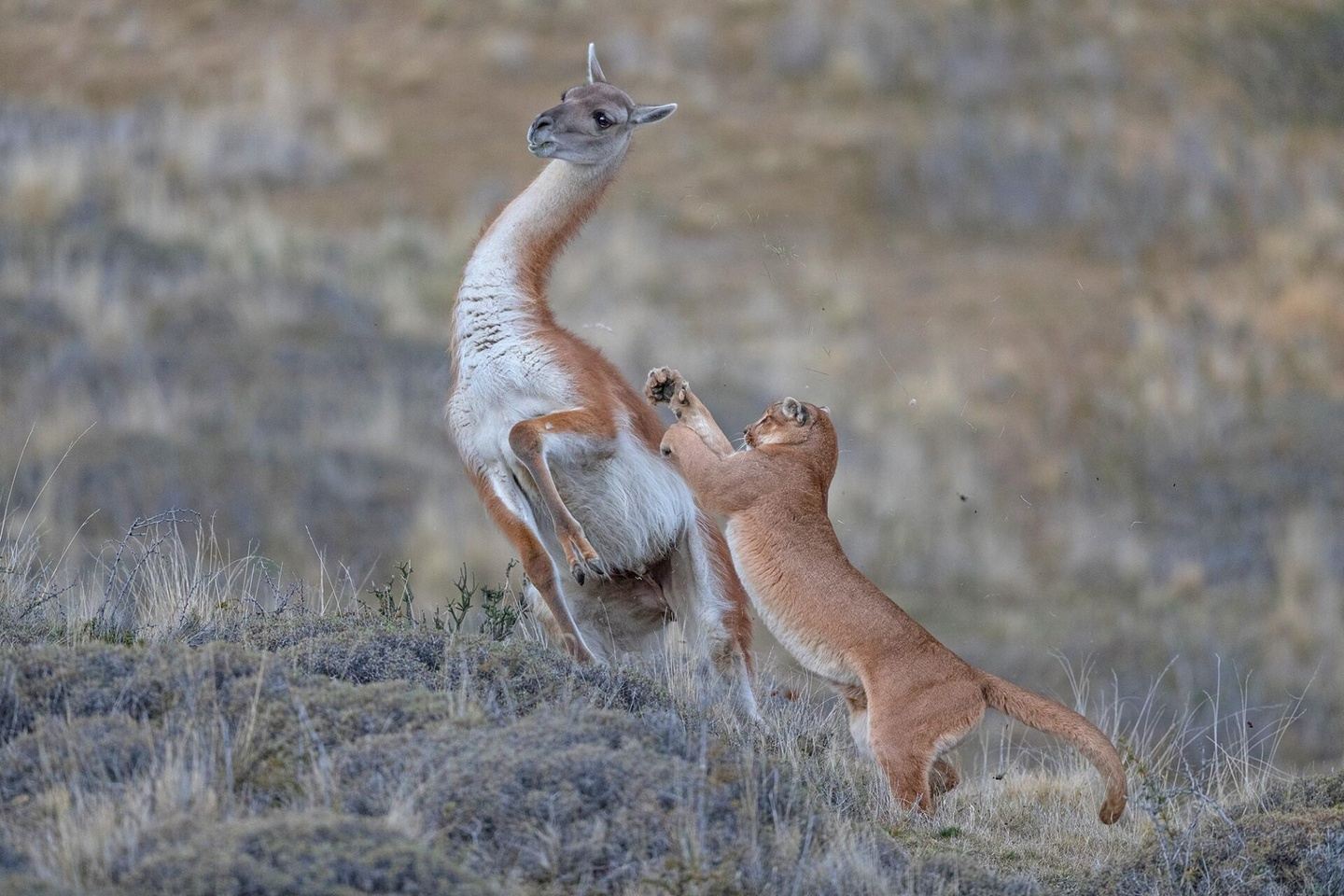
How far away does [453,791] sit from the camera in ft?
19.9

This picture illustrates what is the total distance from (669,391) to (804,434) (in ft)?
2.31

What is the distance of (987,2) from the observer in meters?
35.1

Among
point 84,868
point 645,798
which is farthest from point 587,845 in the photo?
point 84,868

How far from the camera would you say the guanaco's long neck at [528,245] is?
8906 mm

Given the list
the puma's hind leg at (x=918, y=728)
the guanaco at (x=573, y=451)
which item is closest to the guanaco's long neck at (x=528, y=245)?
the guanaco at (x=573, y=451)

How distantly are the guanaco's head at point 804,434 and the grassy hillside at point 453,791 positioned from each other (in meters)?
1.36

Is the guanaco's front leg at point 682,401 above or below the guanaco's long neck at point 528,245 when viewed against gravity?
below

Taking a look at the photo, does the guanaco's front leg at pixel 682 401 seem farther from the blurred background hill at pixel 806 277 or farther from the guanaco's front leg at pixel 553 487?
the blurred background hill at pixel 806 277

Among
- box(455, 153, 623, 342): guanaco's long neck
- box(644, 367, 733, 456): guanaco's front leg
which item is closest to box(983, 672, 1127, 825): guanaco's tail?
box(644, 367, 733, 456): guanaco's front leg

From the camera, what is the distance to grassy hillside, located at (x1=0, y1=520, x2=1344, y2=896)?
5.50 m

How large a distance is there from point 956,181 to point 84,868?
25314 mm

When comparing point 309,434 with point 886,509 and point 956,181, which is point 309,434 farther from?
point 956,181

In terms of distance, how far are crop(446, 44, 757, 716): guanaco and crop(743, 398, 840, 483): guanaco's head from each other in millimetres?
549

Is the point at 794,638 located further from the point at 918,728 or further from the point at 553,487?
the point at 553,487
